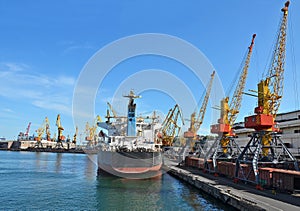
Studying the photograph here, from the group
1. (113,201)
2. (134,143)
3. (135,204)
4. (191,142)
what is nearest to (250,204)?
(135,204)

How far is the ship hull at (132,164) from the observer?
42.2 metres

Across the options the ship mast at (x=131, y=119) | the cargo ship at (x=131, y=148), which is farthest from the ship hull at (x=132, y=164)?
the ship mast at (x=131, y=119)

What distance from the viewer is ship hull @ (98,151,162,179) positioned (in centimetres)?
4222

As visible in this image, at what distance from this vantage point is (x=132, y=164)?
4262cm

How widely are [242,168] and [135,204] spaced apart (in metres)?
16.7

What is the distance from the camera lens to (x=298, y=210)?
18797 mm

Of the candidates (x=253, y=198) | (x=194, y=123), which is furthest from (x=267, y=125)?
(x=194, y=123)

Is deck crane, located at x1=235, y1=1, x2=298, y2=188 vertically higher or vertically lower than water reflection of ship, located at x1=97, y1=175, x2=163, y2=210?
higher

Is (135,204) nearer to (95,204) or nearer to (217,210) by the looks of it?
(95,204)

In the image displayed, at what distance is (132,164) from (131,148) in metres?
5.21

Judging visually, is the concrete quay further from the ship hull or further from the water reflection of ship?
the ship hull

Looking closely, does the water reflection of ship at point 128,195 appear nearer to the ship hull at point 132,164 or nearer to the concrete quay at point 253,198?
the ship hull at point 132,164

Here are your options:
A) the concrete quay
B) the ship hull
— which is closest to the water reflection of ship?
the ship hull

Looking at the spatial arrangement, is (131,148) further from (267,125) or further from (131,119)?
(267,125)
